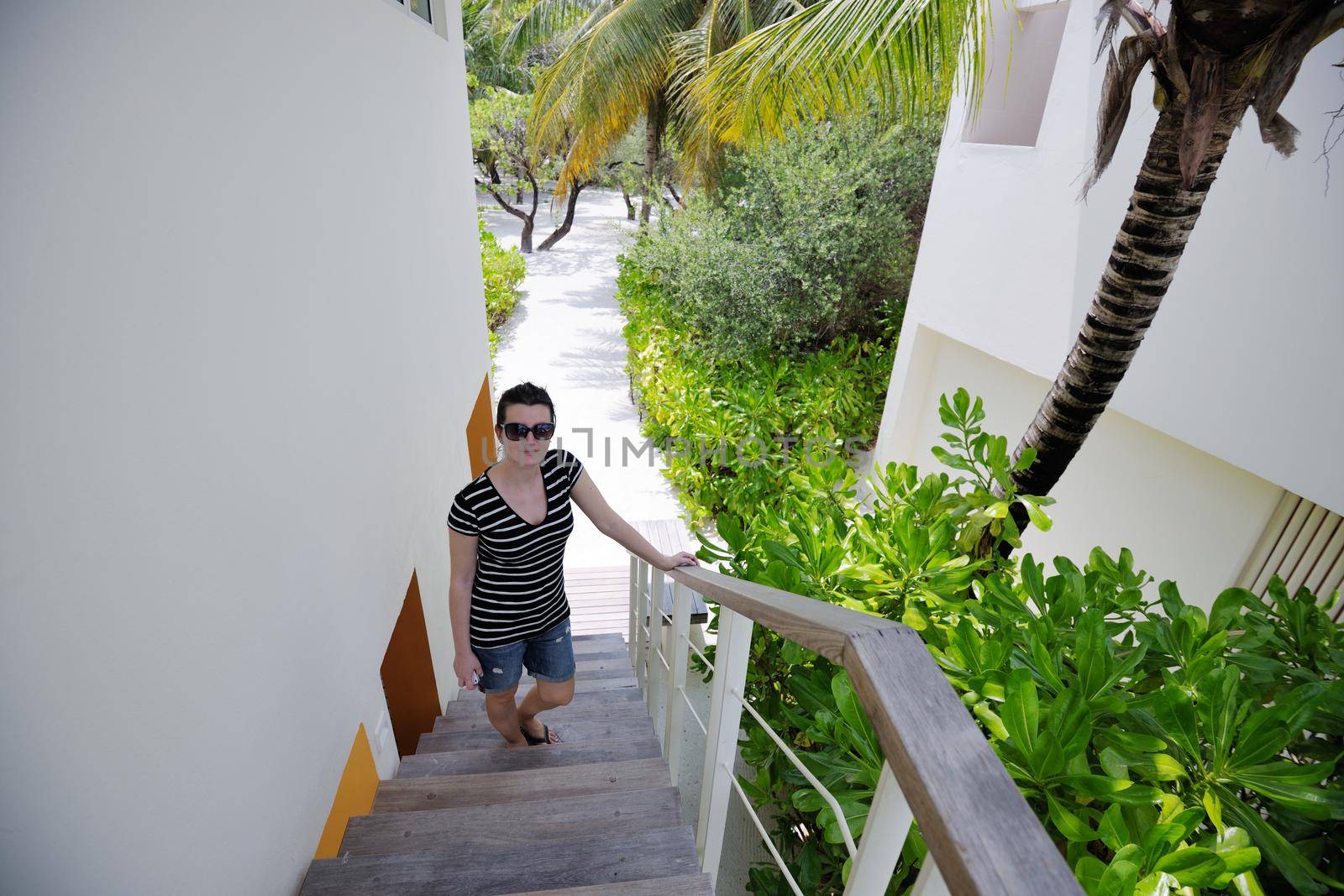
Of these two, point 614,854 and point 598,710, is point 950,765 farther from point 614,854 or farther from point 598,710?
point 598,710

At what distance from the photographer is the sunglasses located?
248 cm

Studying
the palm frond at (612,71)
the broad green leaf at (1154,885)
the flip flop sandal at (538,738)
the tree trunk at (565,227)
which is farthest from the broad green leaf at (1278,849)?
the tree trunk at (565,227)

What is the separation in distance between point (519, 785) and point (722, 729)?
1.29 meters

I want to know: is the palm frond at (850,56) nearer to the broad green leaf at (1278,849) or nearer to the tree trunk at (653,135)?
the broad green leaf at (1278,849)

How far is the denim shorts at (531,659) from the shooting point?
9.34 feet

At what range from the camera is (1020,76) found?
710cm

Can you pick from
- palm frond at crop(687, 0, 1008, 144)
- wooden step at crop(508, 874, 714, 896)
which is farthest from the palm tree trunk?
wooden step at crop(508, 874, 714, 896)

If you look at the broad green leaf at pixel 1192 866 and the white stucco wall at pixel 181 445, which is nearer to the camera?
the white stucco wall at pixel 181 445

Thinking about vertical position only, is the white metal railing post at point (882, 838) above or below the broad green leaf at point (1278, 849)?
above

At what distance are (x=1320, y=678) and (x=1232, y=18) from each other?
216cm

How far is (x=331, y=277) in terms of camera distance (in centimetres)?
253

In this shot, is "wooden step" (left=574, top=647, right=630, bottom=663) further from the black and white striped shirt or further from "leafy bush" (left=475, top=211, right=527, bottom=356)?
"leafy bush" (left=475, top=211, right=527, bottom=356)

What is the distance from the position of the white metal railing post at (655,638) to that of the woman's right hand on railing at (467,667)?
0.74 m

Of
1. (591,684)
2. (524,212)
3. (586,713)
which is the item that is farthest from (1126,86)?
(524,212)
